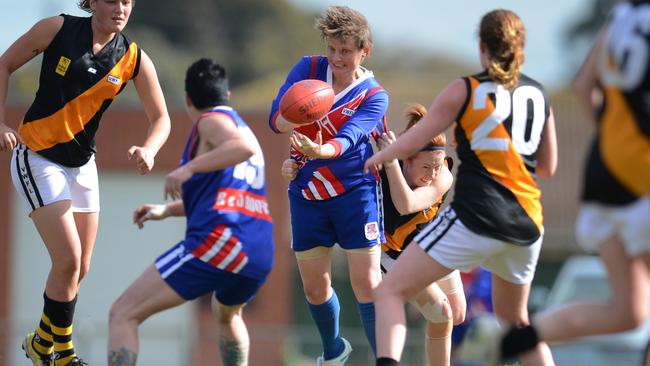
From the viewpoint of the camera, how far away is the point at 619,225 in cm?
531

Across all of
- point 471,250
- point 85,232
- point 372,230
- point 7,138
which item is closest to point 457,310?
point 372,230

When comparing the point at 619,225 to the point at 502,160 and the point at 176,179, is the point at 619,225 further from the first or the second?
the point at 176,179

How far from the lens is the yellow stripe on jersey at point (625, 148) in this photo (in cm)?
522

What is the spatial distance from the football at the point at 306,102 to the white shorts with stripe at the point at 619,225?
1.96 m

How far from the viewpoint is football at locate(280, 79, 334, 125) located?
6820 millimetres

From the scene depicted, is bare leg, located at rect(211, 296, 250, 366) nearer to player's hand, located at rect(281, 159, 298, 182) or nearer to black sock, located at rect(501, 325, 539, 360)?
player's hand, located at rect(281, 159, 298, 182)

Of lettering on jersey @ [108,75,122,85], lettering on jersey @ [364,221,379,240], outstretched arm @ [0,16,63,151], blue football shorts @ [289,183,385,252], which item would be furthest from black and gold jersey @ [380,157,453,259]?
outstretched arm @ [0,16,63,151]

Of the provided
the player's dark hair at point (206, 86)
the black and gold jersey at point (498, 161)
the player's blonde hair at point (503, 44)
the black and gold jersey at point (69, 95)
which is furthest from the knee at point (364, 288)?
the black and gold jersey at point (69, 95)

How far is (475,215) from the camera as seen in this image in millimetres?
5934

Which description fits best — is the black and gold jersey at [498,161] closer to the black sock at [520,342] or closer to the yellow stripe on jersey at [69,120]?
the black sock at [520,342]

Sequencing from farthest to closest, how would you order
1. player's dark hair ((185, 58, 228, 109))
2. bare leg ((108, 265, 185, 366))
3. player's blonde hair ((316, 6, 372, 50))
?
player's blonde hair ((316, 6, 372, 50)), player's dark hair ((185, 58, 228, 109)), bare leg ((108, 265, 185, 366))

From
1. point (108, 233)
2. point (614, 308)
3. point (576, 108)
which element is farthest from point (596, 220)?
point (576, 108)

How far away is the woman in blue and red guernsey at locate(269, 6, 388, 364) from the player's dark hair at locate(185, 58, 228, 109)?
26.7 inches

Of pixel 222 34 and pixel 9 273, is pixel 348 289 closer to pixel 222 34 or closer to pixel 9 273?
pixel 9 273
